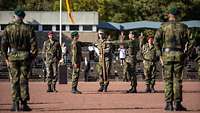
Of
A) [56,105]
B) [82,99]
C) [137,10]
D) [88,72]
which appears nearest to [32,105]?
[56,105]

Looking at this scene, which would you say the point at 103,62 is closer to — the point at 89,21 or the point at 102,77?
the point at 102,77

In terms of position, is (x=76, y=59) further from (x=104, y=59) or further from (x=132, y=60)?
(x=132, y=60)

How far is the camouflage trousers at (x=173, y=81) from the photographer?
13.7 meters

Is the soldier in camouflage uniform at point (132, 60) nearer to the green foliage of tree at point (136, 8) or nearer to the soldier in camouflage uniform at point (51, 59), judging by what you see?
the soldier in camouflage uniform at point (51, 59)

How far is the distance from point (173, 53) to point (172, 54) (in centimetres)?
3

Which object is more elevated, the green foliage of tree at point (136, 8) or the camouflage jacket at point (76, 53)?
the green foliage of tree at point (136, 8)

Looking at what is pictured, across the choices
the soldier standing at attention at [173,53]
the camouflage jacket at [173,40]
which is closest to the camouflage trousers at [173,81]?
→ the soldier standing at attention at [173,53]

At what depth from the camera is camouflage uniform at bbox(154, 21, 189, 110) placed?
44.9 ft

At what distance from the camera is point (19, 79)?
13.7m

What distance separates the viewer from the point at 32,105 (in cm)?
1523

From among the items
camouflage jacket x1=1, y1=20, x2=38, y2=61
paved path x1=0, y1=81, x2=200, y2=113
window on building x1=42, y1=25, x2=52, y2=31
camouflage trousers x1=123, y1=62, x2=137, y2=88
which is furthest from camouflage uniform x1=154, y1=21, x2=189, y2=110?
window on building x1=42, y1=25, x2=52, y2=31

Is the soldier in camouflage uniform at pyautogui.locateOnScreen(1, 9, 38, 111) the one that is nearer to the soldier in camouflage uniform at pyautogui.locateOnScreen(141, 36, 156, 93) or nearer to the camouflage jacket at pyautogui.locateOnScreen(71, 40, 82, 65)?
the camouflage jacket at pyautogui.locateOnScreen(71, 40, 82, 65)

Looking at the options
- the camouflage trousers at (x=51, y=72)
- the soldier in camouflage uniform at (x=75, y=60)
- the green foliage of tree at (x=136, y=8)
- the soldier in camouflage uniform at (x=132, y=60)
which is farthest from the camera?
the green foliage of tree at (x=136, y=8)

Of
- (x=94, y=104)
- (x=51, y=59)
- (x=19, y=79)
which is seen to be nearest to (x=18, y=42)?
(x=19, y=79)
